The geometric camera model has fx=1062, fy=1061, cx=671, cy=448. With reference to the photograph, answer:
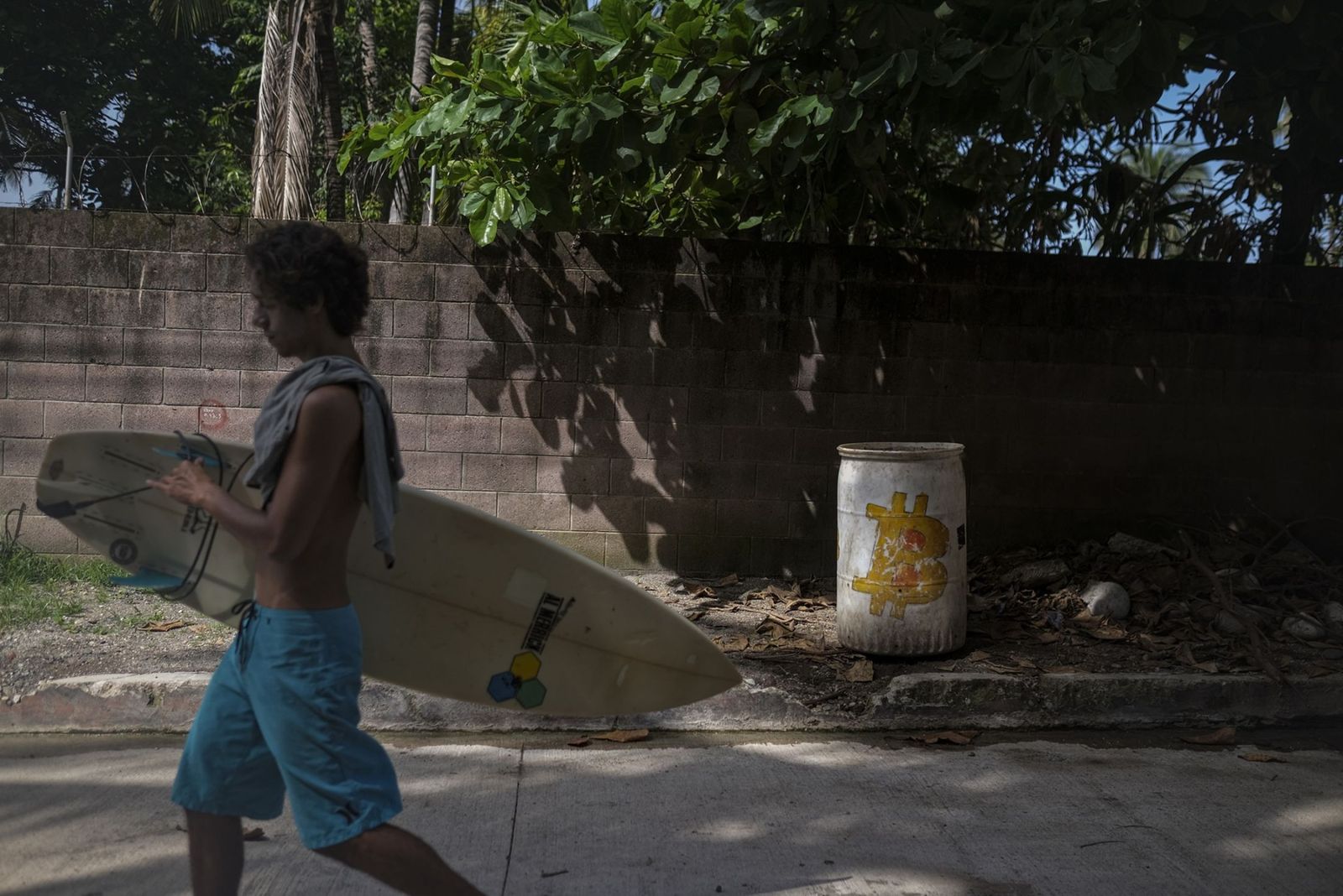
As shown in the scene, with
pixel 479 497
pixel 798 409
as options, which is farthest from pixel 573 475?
pixel 798 409

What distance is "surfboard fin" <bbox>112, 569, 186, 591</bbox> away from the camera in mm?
2738

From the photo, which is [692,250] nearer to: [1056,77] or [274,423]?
[1056,77]

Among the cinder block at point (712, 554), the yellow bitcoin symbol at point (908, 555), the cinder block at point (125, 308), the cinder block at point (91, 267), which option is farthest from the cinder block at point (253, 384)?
the yellow bitcoin symbol at point (908, 555)

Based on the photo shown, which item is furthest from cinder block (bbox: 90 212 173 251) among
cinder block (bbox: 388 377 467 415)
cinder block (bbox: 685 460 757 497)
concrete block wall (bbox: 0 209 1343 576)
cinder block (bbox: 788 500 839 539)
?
cinder block (bbox: 788 500 839 539)

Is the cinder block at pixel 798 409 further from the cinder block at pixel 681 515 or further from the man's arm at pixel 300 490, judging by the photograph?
the man's arm at pixel 300 490

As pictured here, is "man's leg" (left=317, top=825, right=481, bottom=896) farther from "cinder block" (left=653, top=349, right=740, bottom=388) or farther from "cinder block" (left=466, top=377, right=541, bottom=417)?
"cinder block" (left=653, top=349, right=740, bottom=388)

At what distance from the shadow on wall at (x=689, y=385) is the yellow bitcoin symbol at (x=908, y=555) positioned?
1397 mm

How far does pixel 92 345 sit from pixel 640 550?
3.29 m

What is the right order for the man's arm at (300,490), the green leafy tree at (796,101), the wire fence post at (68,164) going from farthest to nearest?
the wire fence post at (68,164) < the green leafy tree at (796,101) < the man's arm at (300,490)

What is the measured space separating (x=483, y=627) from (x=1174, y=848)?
233cm

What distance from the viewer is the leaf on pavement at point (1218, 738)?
15.0 ft

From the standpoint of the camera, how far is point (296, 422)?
2205 mm

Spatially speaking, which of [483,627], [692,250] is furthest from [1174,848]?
[692,250]

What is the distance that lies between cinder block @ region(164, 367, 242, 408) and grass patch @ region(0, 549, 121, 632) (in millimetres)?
1006
